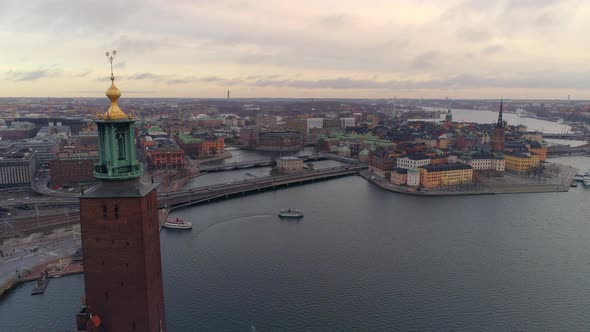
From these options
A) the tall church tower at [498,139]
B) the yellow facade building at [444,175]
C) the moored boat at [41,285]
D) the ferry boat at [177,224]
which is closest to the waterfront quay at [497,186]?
the yellow facade building at [444,175]

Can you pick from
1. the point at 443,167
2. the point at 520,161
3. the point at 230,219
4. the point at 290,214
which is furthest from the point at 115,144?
the point at 520,161

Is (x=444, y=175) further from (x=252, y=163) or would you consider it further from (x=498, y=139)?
(x=252, y=163)

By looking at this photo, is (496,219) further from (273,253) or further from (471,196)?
(273,253)

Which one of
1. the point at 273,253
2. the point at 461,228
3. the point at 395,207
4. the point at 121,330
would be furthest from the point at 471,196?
the point at 121,330

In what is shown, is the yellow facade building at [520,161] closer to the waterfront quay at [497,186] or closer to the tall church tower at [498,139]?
the waterfront quay at [497,186]

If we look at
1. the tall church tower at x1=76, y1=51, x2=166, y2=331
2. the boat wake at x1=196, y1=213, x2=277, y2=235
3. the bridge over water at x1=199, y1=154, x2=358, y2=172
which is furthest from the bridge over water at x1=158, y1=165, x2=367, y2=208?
the tall church tower at x1=76, y1=51, x2=166, y2=331

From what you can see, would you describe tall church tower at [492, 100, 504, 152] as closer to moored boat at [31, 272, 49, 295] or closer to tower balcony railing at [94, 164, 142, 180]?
moored boat at [31, 272, 49, 295]
